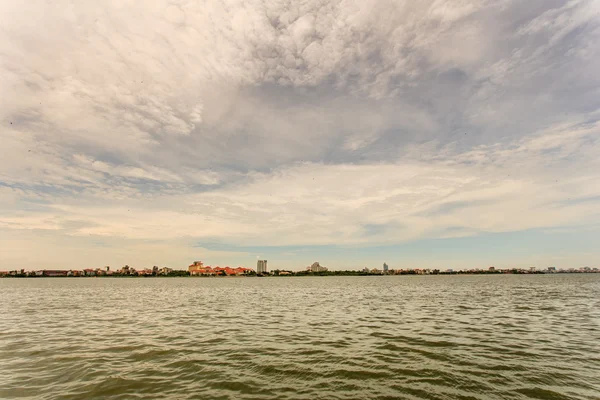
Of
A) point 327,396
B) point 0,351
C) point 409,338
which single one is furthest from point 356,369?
point 0,351

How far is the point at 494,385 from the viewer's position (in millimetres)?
11922

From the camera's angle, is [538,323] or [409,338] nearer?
[409,338]

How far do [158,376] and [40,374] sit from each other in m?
5.16

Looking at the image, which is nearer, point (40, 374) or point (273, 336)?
point (40, 374)

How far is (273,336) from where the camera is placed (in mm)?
21375

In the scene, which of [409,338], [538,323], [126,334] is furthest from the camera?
[538,323]

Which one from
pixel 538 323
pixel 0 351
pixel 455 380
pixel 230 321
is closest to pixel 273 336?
pixel 230 321

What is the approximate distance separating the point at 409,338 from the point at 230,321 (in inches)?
619

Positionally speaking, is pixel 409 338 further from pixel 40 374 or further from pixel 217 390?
pixel 40 374

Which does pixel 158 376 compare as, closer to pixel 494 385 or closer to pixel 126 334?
pixel 126 334

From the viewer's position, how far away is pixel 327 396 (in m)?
10.9

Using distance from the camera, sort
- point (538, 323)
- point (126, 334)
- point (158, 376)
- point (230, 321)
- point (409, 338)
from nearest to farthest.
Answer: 1. point (158, 376)
2. point (409, 338)
3. point (126, 334)
4. point (538, 323)
5. point (230, 321)

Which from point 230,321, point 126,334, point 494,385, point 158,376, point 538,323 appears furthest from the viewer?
point 230,321

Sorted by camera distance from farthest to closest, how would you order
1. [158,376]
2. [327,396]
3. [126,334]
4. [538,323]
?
[538,323] < [126,334] < [158,376] < [327,396]
